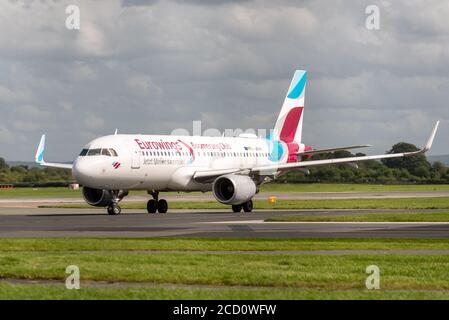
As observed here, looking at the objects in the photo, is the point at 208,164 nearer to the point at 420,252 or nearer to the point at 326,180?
the point at 420,252

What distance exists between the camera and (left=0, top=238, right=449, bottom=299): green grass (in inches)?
658

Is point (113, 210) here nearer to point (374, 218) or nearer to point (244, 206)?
point (244, 206)

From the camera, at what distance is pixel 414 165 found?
14625 cm

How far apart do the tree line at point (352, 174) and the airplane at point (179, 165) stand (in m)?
45.8

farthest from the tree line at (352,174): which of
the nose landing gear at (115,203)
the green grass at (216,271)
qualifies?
the green grass at (216,271)

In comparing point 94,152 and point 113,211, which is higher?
point 94,152

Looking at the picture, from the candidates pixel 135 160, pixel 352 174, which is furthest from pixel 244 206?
pixel 352 174

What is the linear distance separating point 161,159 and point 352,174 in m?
71.4

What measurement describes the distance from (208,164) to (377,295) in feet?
130

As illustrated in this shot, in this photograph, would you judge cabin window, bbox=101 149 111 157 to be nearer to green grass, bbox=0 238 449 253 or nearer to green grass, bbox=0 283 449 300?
green grass, bbox=0 238 449 253

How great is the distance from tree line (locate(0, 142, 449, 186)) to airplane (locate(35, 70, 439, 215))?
150 feet

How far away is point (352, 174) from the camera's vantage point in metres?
121
